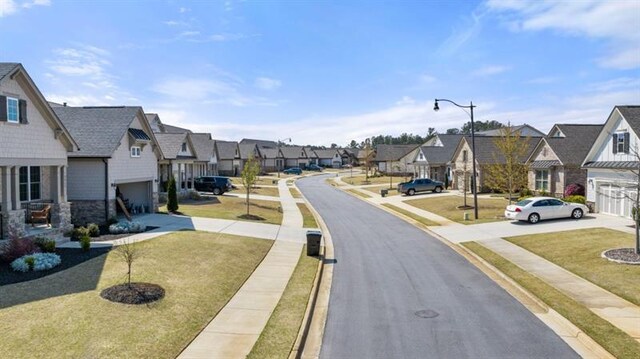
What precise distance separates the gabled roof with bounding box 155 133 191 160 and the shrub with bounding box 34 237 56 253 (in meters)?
23.4

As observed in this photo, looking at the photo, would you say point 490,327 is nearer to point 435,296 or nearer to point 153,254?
point 435,296

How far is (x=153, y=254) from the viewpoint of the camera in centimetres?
1786

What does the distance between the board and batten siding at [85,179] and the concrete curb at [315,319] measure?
13819mm

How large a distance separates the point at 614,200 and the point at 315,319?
83.6ft

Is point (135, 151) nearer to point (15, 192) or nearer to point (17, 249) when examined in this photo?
point (15, 192)

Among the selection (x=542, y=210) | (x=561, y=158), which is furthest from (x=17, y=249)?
(x=561, y=158)

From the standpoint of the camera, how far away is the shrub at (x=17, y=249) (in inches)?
631

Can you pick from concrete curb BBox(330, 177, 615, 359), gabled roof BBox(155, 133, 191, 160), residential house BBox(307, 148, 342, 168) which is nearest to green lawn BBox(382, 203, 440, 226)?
concrete curb BBox(330, 177, 615, 359)

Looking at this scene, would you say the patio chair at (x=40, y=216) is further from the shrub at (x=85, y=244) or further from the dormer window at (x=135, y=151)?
the dormer window at (x=135, y=151)

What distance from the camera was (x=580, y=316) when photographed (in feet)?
42.8

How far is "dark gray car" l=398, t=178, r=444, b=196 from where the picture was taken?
52219 millimetres

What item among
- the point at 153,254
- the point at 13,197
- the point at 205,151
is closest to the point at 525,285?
the point at 153,254

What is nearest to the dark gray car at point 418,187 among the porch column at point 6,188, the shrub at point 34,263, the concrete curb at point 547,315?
the concrete curb at point 547,315

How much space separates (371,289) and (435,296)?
2.15m
